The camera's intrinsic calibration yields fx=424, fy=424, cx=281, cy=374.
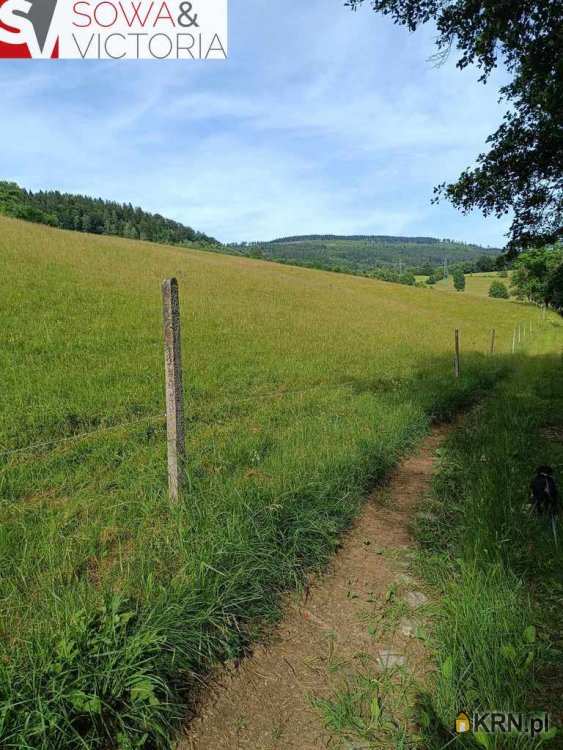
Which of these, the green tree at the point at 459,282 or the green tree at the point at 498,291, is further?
the green tree at the point at 459,282

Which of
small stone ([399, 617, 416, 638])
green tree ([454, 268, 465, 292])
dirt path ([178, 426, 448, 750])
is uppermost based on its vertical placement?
green tree ([454, 268, 465, 292])

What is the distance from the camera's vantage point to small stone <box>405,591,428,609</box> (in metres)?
3.33

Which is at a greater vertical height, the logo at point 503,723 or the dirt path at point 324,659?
the logo at point 503,723

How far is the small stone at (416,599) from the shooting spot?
10.9 ft

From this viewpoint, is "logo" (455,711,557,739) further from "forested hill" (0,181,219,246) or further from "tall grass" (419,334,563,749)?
"forested hill" (0,181,219,246)

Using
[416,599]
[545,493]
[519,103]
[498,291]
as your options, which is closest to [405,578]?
[416,599]

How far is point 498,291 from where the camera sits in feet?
284

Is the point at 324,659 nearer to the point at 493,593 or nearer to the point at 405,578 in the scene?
the point at 405,578

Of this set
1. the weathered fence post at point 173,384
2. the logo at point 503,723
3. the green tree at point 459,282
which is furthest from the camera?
the green tree at point 459,282

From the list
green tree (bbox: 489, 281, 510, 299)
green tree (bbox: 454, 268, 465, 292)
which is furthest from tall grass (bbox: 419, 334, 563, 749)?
green tree (bbox: 454, 268, 465, 292)

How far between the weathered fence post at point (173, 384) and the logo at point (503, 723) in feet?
8.61

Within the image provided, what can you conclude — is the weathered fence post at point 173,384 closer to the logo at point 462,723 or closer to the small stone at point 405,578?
the small stone at point 405,578

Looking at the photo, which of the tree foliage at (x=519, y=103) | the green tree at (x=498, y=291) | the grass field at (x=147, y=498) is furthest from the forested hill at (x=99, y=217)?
the tree foliage at (x=519, y=103)

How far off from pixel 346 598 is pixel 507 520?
68.3 inches
